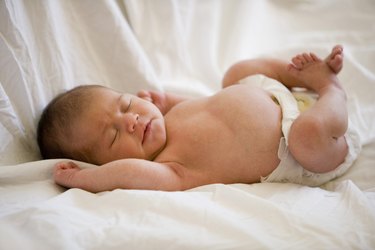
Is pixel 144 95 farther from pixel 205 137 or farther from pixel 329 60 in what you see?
pixel 329 60

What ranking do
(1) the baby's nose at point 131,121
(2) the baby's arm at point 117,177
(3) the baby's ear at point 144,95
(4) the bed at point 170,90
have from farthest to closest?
(3) the baby's ear at point 144,95, (1) the baby's nose at point 131,121, (2) the baby's arm at point 117,177, (4) the bed at point 170,90

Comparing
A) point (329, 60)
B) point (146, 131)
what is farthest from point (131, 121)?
point (329, 60)

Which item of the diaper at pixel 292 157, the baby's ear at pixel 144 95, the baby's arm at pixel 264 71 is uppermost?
the baby's arm at pixel 264 71

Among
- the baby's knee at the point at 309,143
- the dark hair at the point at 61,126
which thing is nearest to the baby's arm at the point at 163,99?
the dark hair at the point at 61,126

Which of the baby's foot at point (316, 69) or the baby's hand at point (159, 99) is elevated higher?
the baby's foot at point (316, 69)

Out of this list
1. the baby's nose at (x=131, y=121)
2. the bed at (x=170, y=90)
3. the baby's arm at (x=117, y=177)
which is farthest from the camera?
the baby's nose at (x=131, y=121)

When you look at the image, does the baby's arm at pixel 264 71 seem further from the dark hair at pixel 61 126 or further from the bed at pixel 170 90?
the dark hair at pixel 61 126

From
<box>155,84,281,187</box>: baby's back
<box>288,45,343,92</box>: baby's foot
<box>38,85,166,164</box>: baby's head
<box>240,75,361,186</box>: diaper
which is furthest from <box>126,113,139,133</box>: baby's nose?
<box>288,45,343,92</box>: baby's foot

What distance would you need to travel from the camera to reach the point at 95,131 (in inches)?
41.2

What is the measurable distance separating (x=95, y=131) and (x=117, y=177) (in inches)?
7.7

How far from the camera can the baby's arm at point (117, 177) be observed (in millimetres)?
917

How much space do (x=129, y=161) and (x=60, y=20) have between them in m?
0.62

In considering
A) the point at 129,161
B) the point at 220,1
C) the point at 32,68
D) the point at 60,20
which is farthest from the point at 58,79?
the point at 220,1

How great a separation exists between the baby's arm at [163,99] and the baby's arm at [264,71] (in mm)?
201
